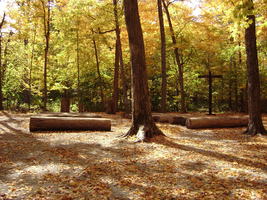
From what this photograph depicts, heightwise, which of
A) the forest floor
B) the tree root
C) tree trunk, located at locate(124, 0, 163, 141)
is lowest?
the forest floor

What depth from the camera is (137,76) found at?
29.9 ft

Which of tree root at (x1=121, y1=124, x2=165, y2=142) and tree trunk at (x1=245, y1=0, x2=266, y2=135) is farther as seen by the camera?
tree trunk at (x1=245, y1=0, x2=266, y2=135)

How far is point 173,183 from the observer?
5.02m

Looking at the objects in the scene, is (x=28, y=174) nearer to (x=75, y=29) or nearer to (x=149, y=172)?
(x=149, y=172)

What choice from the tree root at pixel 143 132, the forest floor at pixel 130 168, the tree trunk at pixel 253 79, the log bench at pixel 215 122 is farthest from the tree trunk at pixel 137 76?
the tree trunk at pixel 253 79

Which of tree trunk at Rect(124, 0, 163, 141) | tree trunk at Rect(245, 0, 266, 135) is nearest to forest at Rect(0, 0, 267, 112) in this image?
tree trunk at Rect(245, 0, 266, 135)

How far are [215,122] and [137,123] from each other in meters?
4.91

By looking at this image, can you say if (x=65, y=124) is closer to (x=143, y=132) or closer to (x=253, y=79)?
(x=143, y=132)

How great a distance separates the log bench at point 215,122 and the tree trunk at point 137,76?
3.55m

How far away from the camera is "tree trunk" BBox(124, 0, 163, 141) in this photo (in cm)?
905

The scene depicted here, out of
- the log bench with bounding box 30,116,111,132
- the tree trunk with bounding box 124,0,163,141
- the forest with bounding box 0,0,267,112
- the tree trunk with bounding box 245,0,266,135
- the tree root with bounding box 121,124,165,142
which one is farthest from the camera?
the forest with bounding box 0,0,267,112

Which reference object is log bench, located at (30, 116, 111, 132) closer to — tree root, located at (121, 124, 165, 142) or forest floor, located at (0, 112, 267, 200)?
forest floor, located at (0, 112, 267, 200)

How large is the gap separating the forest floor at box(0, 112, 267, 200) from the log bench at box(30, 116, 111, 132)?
41.6 inches

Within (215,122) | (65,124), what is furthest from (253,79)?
(65,124)
